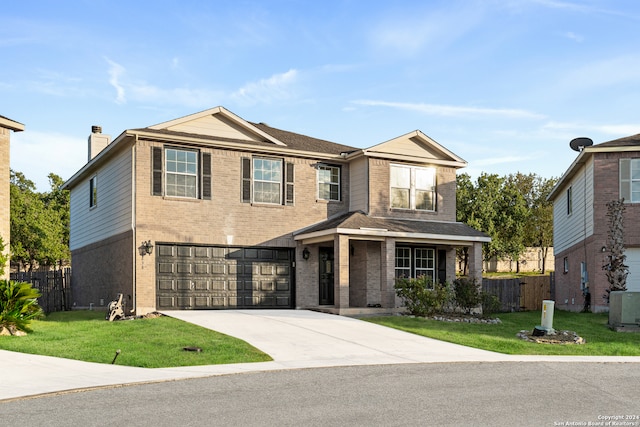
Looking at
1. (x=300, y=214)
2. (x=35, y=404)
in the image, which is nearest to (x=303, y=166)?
(x=300, y=214)

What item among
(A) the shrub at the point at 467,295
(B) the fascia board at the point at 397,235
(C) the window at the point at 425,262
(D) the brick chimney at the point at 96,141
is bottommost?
(A) the shrub at the point at 467,295

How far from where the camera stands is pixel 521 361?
49.3 feet

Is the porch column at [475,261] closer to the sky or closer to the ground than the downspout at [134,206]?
closer to the ground

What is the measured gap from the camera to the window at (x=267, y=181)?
24.8 meters

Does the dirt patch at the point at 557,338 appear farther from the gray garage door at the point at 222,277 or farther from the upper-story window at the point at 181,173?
the upper-story window at the point at 181,173

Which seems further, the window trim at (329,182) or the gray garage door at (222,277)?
the window trim at (329,182)

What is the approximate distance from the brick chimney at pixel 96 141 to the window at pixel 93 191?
1.22 meters

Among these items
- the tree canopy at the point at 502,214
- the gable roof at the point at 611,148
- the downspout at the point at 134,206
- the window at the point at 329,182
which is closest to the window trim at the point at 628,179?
the gable roof at the point at 611,148

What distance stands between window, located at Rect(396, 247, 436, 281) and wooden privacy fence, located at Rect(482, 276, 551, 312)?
4301 millimetres

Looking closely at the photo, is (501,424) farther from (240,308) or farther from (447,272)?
(447,272)

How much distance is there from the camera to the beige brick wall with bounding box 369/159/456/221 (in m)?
26.1

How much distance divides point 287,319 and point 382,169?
302 inches

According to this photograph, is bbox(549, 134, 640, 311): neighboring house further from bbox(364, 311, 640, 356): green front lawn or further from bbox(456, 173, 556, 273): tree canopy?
bbox(456, 173, 556, 273): tree canopy

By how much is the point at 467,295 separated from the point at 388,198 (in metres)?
4.68
